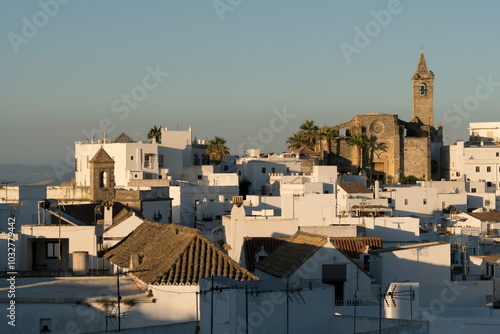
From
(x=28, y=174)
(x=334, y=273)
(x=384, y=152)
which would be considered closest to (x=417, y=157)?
(x=384, y=152)

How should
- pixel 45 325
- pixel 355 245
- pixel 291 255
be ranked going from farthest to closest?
pixel 355 245 → pixel 291 255 → pixel 45 325

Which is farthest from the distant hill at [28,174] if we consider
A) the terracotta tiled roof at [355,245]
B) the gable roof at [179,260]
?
the gable roof at [179,260]

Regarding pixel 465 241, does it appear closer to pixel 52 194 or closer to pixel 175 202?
pixel 175 202

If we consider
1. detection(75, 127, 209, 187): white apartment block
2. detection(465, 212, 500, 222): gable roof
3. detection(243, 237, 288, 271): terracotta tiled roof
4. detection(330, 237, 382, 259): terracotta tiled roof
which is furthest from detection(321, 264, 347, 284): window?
detection(75, 127, 209, 187): white apartment block

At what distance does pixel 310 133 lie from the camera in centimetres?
8456

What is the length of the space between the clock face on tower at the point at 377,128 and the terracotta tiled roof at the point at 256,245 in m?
56.9

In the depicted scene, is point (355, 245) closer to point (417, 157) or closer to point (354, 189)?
point (354, 189)

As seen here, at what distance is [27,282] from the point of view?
68.2 ft

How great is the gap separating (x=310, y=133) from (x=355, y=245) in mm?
57320

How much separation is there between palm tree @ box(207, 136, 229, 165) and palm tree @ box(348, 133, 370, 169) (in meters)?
14.0

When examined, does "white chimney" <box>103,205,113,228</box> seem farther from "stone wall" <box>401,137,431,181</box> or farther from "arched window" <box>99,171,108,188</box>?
"stone wall" <box>401,137,431,181</box>

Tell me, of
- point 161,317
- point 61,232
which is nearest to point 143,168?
point 61,232

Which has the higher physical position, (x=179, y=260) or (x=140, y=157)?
(x=140, y=157)

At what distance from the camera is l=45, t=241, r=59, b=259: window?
26516mm
